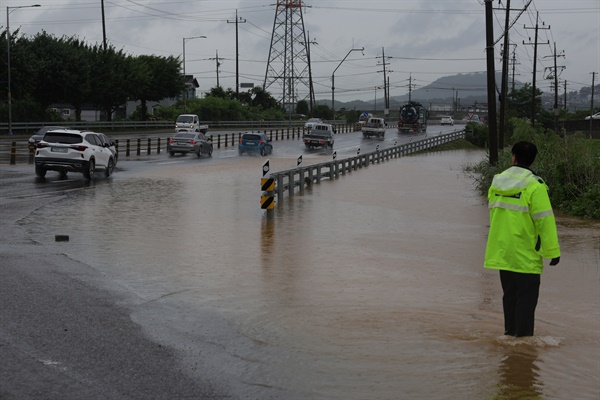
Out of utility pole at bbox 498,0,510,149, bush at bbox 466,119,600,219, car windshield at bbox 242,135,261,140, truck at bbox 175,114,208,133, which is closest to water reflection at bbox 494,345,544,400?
bush at bbox 466,119,600,219

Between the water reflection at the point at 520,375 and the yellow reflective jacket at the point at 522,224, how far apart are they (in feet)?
2.57

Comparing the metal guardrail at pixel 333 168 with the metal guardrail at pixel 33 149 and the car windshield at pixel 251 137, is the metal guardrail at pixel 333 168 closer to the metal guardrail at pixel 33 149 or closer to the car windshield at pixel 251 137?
the car windshield at pixel 251 137

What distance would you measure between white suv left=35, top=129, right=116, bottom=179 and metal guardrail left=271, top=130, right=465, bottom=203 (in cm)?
679

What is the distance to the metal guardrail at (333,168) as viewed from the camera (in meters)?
27.8

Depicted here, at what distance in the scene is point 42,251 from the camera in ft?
47.7

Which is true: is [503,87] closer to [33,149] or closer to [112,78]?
[33,149]

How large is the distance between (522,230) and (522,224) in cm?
6

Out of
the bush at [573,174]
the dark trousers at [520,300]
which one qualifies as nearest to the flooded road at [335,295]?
the dark trousers at [520,300]

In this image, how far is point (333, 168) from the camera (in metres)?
37.7

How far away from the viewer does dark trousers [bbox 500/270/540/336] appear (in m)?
8.50

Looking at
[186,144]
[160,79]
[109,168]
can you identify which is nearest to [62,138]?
[109,168]

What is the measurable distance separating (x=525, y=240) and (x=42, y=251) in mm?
8713

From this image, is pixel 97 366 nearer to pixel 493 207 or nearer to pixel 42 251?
pixel 493 207

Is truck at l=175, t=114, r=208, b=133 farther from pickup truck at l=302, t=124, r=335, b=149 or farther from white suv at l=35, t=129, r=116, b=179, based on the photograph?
white suv at l=35, t=129, r=116, b=179
